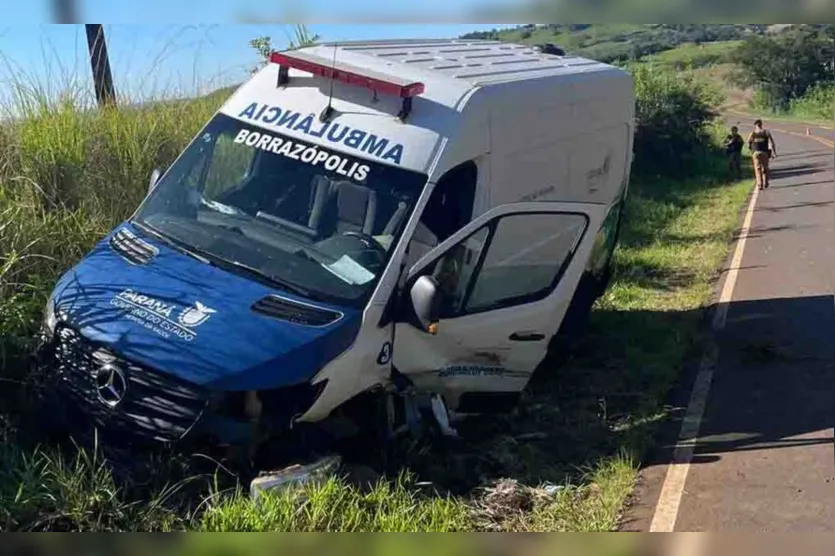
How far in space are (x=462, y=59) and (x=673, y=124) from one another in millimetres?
17357

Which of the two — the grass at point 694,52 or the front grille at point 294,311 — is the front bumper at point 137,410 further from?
the grass at point 694,52

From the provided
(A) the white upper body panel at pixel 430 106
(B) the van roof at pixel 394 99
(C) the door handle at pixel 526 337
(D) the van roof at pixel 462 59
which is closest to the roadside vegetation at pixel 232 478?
(C) the door handle at pixel 526 337

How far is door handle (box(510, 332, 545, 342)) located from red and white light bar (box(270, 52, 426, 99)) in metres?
1.61

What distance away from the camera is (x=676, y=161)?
23.5 metres

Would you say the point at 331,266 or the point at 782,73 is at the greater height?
the point at 331,266

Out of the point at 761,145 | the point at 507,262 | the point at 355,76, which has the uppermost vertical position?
the point at 355,76

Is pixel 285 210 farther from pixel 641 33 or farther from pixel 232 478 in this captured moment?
pixel 641 33

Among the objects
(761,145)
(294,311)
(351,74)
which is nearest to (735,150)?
(761,145)

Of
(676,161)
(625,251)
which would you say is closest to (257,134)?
(625,251)

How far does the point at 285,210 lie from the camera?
6.22 meters

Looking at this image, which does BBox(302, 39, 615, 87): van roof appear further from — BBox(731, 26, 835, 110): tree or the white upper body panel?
BBox(731, 26, 835, 110): tree

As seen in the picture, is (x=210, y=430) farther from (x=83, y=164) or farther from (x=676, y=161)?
(x=676, y=161)

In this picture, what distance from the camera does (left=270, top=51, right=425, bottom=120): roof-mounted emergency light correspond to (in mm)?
6184

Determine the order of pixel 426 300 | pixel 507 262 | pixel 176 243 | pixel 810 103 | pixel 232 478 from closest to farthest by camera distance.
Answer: pixel 232 478
pixel 426 300
pixel 176 243
pixel 507 262
pixel 810 103
